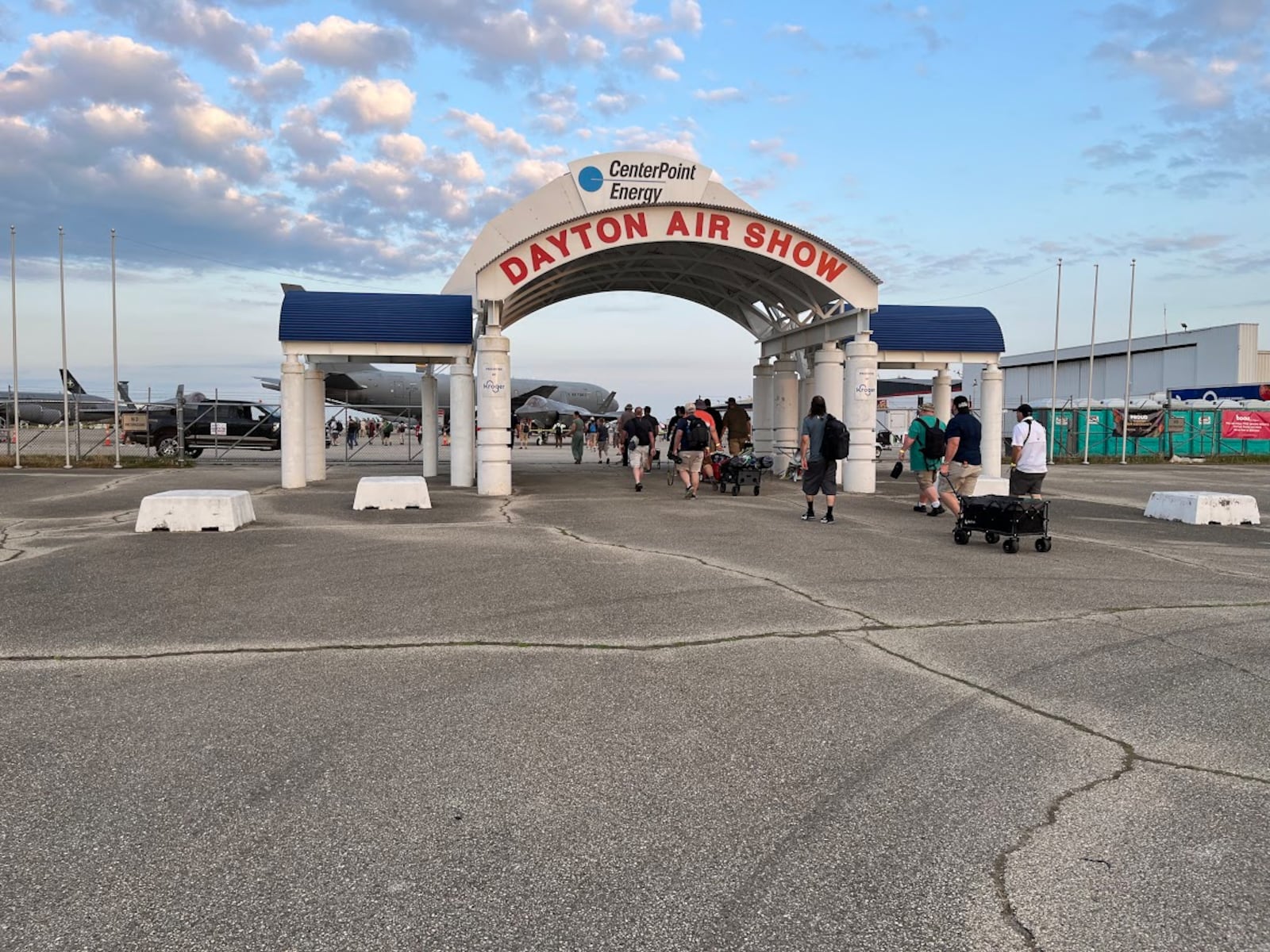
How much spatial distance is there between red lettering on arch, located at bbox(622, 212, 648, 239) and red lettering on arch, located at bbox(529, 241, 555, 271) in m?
1.65

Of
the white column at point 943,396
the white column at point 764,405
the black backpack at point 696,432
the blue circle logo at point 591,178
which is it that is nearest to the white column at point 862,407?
the black backpack at point 696,432

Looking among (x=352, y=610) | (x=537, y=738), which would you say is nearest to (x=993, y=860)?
(x=537, y=738)

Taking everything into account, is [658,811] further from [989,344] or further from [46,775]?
[989,344]

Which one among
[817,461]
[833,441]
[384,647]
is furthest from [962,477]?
[384,647]

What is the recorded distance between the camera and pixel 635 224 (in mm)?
17406

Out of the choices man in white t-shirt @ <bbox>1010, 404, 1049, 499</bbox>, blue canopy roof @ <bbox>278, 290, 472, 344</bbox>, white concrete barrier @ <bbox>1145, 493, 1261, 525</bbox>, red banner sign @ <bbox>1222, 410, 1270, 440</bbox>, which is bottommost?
white concrete barrier @ <bbox>1145, 493, 1261, 525</bbox>

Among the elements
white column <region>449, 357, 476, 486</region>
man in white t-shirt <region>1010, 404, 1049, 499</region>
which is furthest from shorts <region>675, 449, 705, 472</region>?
man in white t-shirt <region>1010, 404, 1049, 499</region>

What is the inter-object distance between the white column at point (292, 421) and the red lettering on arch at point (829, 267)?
11.8 metres

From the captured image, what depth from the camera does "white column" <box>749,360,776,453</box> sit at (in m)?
25.4

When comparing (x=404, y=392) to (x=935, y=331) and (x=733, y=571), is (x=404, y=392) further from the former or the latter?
(x=733, y=571)

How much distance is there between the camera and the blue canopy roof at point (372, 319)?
63.3 ft

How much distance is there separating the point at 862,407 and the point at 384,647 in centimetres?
1432

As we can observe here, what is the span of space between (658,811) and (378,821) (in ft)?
3.90

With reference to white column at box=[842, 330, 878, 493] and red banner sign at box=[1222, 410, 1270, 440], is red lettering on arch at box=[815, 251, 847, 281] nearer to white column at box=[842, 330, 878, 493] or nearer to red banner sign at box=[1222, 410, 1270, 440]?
white column at box=[842, 330, 878, 493]
